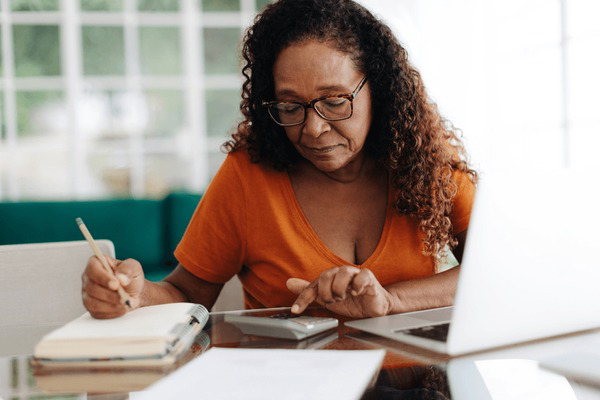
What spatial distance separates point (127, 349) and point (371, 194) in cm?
82

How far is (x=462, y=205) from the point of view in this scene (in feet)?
4.63

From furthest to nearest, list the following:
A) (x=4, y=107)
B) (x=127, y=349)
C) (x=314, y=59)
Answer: (x=4, y=107)
(x=314, y=59)
(x=127, y=349)

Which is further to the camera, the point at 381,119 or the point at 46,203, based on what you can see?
the point at 46,203

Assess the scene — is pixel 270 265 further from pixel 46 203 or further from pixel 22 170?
pixel 22 170

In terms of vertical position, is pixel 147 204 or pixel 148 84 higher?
pixel 148 84

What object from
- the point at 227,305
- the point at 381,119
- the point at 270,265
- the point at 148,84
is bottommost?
the point at 227,305

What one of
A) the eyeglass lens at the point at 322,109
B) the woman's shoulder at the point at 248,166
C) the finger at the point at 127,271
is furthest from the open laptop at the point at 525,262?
the woman's shoulder at the point at 248,166

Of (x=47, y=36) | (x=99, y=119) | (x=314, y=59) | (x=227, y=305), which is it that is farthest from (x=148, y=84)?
(x=314, y=59)

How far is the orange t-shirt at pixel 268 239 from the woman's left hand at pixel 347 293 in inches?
11.0

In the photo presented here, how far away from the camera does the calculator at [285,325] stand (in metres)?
0.92

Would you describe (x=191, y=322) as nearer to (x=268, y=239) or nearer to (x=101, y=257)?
(x=101, y=257)

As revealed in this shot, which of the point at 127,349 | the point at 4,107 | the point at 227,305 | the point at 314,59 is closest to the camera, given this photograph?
the point at 127,349

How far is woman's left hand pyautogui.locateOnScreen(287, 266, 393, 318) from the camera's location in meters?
0.97

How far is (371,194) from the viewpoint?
1.46 meters
